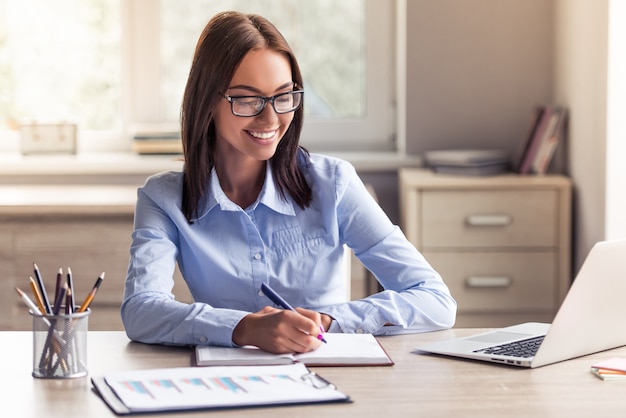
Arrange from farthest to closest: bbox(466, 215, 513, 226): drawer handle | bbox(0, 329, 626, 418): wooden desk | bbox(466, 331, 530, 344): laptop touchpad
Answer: bbox(466, 215, 513, 226): drawer handle < bbox(466, 331, 530, 344): laptop touchpad < bbox(0, 329, 626, 418): wooden desk

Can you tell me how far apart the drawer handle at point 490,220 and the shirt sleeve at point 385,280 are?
1286mm

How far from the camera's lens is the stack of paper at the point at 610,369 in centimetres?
144

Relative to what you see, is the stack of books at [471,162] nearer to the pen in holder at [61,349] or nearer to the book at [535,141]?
the book at [535,141]

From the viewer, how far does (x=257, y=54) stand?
6.19 feet

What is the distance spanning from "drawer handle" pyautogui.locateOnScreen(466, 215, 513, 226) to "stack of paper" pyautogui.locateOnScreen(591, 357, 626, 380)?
5.82ft

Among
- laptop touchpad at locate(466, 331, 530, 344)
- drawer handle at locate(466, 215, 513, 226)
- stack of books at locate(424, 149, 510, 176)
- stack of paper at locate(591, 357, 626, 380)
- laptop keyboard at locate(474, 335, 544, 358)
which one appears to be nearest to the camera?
stack of paper at locate(591, 357, 626, 380)

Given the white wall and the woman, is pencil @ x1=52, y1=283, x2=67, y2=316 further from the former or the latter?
the white wall

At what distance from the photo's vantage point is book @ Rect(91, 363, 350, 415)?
1.29 metres

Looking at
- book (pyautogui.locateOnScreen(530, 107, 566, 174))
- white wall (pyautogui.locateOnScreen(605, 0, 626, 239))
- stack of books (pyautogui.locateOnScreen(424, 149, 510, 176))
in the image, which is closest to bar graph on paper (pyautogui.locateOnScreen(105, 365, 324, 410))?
white wall (pyautogui.locateOnScreen(605, 0, 626, 239))

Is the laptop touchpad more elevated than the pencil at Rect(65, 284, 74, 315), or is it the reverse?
the pencil at Rect(65, 284, 74, 315)

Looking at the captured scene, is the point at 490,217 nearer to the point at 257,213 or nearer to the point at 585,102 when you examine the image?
the point at 585,102

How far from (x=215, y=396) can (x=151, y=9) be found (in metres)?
2.83

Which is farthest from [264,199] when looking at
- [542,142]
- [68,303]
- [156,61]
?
[156,61]

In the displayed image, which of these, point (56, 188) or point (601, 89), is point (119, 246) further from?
point (601, 89)
